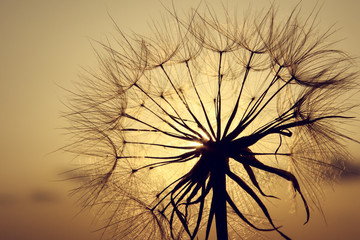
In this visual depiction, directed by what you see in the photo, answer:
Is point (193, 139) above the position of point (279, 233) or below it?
above

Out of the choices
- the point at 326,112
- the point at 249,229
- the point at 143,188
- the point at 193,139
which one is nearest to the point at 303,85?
the point at 326,112

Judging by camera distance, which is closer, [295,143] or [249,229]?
[295,143]

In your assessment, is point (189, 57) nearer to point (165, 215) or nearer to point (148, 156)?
point (148, 156)

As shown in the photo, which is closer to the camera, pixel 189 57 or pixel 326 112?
pixel 326 112

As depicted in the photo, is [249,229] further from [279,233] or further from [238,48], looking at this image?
[238,48]

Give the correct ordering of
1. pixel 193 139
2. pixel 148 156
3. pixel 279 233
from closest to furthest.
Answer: pixel 279 233
pixel 193 139
pixel 148 156

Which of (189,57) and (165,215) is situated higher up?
(189,57)

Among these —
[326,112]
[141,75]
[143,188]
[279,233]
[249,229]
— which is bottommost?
[279,233]

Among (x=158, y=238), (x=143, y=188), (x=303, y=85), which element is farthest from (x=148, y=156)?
(x=303, y=85)

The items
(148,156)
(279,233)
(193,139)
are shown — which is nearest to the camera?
(279,233)
